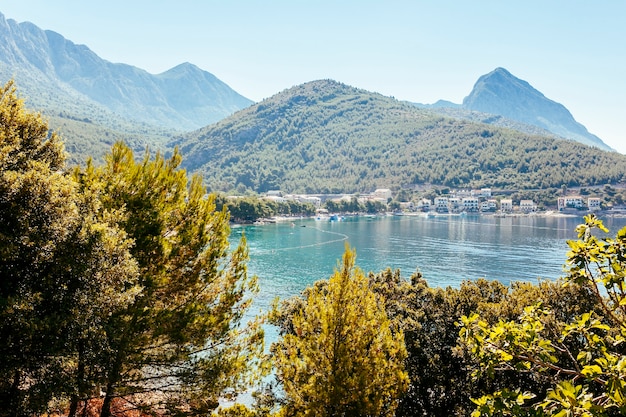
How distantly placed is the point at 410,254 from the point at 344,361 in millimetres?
56088

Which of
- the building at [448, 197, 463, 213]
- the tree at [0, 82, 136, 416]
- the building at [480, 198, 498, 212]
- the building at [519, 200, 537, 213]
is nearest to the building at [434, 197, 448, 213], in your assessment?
the building at [448, 197, 463, 213]

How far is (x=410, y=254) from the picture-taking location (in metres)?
62.8

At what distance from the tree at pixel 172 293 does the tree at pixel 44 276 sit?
1052 millimetres

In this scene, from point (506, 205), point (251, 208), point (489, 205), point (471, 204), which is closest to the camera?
point (251, 208)

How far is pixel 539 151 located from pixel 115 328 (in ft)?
681

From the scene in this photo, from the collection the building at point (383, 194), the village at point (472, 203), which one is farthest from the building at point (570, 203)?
the building at point (383, 194)

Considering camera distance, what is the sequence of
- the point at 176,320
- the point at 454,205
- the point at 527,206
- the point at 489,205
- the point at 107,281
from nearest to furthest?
the point at 107,281, the point at 176,320, the point at 527,206, the point at 489,205, the point at 454,205

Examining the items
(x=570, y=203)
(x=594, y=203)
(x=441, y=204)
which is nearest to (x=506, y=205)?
(x=570, y=203)

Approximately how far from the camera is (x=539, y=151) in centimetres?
18762

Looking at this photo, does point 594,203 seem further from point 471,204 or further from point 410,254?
point 410,254

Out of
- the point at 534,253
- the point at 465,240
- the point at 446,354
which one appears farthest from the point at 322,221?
the point at 446,354

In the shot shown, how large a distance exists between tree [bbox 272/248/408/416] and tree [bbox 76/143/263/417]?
6.75 ft

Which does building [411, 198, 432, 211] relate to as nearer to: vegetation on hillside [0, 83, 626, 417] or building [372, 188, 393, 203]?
building [372, 188, 393, 203]

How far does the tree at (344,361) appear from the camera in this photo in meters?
8.28
